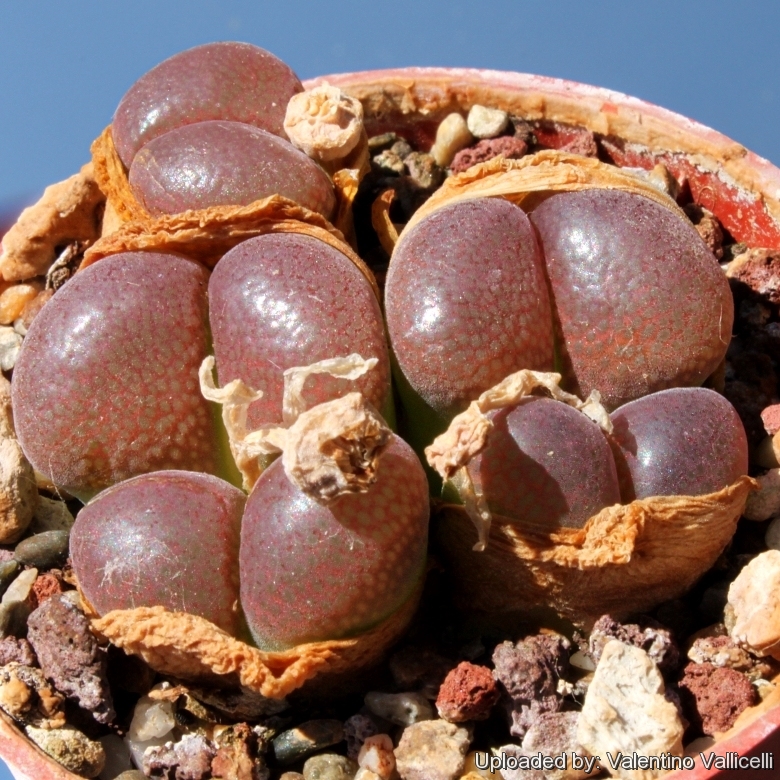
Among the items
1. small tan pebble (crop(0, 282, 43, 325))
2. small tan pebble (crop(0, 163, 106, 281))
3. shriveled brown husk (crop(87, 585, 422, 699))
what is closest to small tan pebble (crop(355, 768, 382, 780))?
shriveled brown husk (crop(87, 585, 422, 699))

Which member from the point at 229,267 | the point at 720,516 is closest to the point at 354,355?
the point at 229,267

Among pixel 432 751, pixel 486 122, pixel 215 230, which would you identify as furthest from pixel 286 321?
pixel 486 122

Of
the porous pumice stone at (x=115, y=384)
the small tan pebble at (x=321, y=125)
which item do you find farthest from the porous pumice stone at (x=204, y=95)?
the porous pumice stone at (x=115, y=384)

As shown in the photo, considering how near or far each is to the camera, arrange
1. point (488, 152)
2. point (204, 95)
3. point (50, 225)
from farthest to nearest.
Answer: point (488, 152)
point (50, 225)
point (204, 95)

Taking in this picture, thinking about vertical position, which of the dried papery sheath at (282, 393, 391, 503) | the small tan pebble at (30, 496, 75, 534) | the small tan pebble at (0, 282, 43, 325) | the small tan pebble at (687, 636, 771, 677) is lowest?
the small tan pebble at (687, 636, 771, 677)

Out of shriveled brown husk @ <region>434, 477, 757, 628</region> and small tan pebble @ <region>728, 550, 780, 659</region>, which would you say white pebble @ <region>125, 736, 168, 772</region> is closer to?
shriveled brown husk @ <region>434, 477, 757, 628</region>

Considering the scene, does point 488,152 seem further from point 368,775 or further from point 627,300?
point 368,775

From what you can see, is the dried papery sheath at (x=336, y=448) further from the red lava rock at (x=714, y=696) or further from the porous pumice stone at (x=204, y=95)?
the porous pumice stone at (x=204, y=95)
